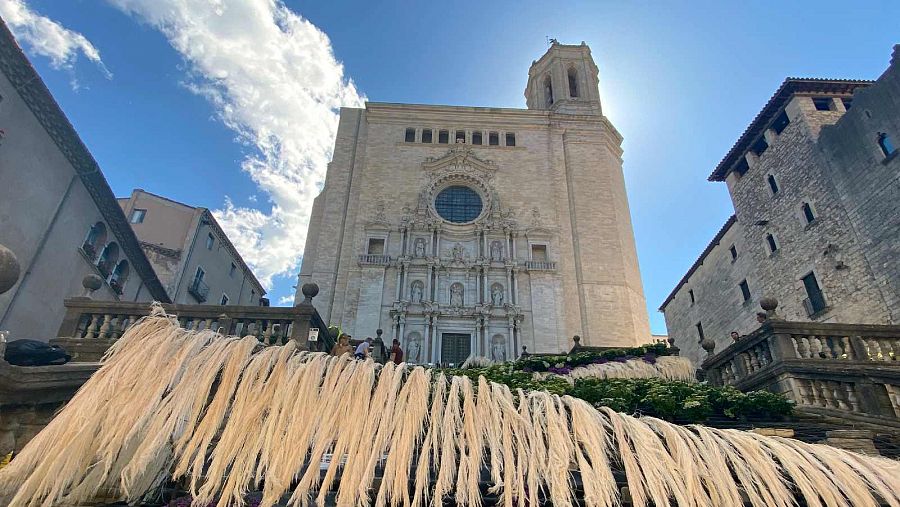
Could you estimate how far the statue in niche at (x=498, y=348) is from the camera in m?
22.9

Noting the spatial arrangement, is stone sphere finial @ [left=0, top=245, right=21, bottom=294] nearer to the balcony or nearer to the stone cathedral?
the stone cathedral

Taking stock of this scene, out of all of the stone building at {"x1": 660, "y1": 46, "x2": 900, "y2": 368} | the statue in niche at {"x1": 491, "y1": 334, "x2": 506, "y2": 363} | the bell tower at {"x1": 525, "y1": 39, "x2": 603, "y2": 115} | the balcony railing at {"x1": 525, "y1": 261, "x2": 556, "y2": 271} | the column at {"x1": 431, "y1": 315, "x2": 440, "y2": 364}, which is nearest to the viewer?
the stone building at {"x1": 660, "y1": 46, "x2": 900, "y2": 368}

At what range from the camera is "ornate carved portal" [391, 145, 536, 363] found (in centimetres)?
2334

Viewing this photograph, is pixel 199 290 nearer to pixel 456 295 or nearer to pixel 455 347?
pixel 456 295

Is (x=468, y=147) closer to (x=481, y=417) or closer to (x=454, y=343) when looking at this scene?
(x=454, y=343)

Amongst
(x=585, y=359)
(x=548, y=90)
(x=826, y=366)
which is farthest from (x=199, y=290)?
(x=548, y=90)

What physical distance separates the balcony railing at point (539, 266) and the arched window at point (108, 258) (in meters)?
19.6

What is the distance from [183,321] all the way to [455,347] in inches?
620

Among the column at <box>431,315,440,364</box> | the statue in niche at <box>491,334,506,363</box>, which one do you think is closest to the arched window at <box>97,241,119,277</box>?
the column at <box>431,315,440,364</box>

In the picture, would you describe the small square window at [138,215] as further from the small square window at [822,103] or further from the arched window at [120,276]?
the small square window at [822,103]

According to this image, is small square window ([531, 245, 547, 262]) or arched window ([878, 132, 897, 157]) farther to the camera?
small square window ([531, 245, 547, 262])

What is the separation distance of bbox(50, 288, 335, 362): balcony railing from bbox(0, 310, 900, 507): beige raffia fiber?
5223mm

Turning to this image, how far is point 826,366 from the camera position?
7.45 meters

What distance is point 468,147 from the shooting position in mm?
30531
